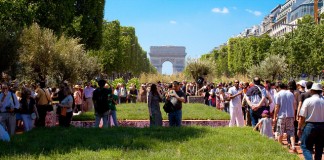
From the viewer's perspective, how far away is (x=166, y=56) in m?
158

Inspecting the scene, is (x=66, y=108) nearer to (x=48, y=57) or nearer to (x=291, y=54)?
(x=48, y=57)

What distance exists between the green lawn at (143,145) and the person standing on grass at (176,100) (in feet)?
3.56

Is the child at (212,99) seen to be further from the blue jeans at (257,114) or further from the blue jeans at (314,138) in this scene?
the blue jeans at (314,138)

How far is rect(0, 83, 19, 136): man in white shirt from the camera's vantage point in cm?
1190

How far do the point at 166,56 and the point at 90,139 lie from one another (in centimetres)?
14918

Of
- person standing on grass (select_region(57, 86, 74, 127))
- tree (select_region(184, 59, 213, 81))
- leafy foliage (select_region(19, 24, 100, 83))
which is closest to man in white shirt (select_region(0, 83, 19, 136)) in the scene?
person standing on grass (select_region(57, 86, 74, 127))

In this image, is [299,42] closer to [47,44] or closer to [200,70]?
[200,70]

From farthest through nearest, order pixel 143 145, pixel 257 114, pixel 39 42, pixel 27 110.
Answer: pixel 39 42, pixel 27 110, pixel 257 114, pixel 143 145

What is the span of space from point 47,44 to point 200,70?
20.7 meters

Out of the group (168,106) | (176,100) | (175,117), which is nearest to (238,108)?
(175,117)

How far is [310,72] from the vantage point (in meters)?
50.1

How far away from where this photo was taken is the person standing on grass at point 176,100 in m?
12.4


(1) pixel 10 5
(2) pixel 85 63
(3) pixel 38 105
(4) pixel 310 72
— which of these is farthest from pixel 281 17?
(3) pixel 38 105

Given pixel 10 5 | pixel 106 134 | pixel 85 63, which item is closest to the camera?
pixel 106 134
